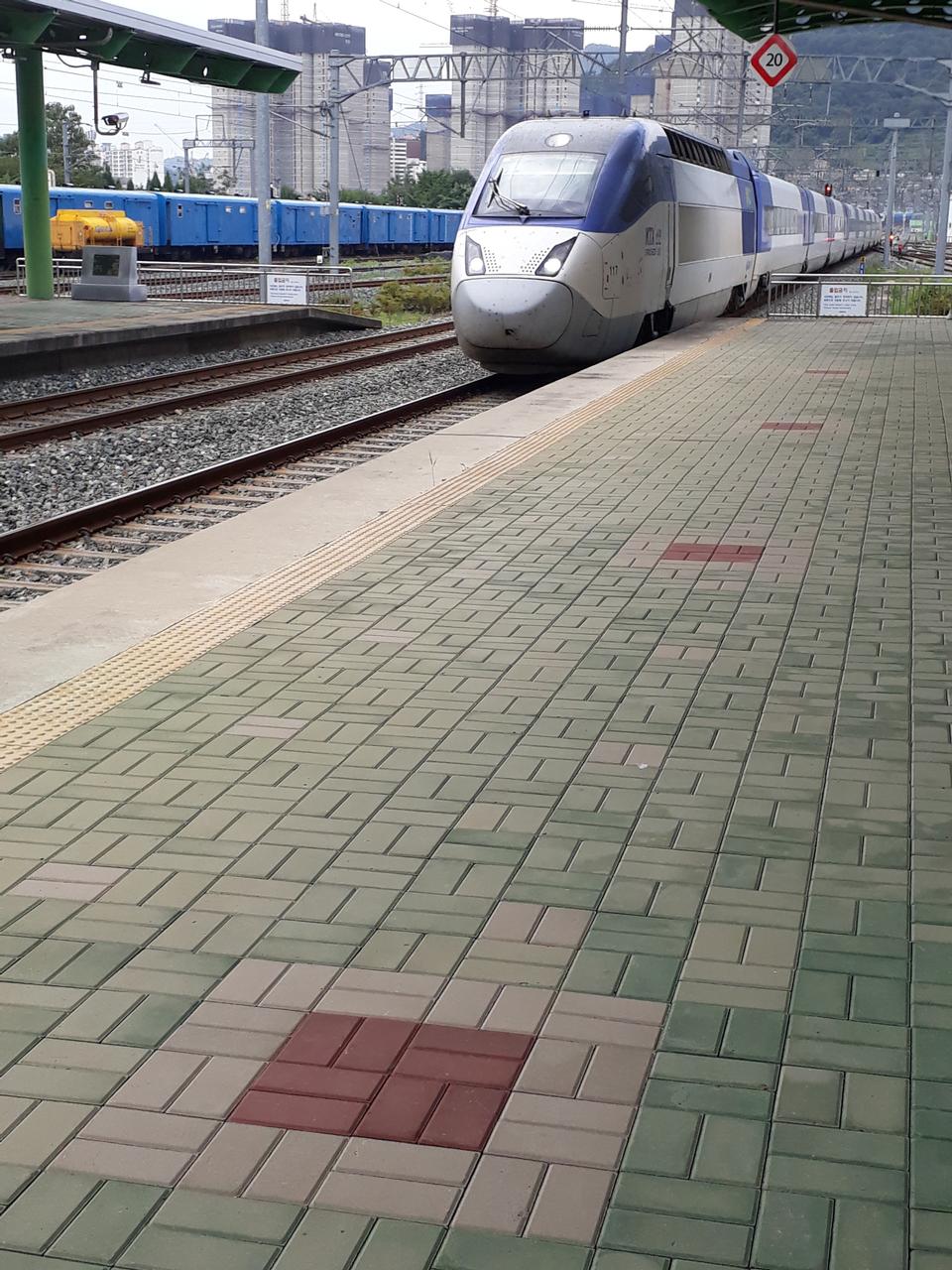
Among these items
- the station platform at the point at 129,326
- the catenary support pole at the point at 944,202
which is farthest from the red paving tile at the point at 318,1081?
the catenary support pole at the point at 944,202

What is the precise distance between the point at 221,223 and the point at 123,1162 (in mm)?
43479

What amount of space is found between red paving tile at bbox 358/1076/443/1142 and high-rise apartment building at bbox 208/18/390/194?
2112 inches

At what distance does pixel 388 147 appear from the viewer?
84500mm

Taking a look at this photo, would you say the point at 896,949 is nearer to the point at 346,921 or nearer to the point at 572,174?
the point at 346,921

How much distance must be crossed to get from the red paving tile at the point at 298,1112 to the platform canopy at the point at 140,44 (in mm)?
17191

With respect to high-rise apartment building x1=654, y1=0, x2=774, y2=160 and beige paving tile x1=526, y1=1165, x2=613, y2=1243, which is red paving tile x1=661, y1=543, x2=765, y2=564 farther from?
high-rise apartment building x1=654, y1=0, x2=774, y2=160

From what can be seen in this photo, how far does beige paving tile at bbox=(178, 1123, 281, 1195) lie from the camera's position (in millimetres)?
2506

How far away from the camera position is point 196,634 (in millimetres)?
5832

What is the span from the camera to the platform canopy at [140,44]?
18220 millimetres

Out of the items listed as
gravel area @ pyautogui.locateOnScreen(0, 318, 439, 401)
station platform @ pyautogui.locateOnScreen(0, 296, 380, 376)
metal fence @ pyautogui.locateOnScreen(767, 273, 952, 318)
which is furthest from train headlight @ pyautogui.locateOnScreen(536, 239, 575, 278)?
metal fence @ pyautogui.locateOnScreen(767, 273, 952, 318)

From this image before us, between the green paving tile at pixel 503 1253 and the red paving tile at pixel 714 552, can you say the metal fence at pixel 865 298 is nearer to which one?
the red paving tile at pixel 714 552

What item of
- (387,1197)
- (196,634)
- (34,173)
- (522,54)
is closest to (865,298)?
(522,54)

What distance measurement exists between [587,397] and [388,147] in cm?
7640

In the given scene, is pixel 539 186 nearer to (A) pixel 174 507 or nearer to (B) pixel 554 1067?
(A) pixel 174 507
